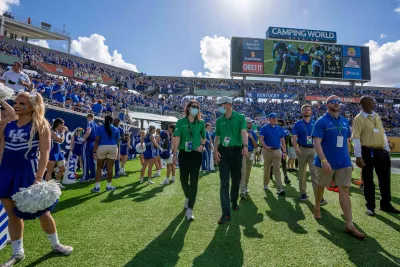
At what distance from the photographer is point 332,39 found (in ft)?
144

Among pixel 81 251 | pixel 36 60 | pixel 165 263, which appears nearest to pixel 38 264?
pixel 81 251

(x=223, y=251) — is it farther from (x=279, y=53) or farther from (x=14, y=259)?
(x=279, y=53)

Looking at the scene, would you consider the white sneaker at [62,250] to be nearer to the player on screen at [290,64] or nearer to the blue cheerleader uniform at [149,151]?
the blue cheerleader uniform at [149,151]

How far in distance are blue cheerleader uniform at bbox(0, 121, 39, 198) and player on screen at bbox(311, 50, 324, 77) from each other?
149 feet

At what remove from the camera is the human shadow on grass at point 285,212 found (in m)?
3.80

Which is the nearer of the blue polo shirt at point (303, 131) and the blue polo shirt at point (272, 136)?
the blue polo shirt at point (303, 131)

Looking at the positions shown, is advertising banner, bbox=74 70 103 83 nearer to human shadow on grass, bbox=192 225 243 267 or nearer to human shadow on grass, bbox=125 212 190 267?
human shadow on grass, bbox=125 212 190 267

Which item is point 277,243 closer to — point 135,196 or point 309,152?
point 309,152

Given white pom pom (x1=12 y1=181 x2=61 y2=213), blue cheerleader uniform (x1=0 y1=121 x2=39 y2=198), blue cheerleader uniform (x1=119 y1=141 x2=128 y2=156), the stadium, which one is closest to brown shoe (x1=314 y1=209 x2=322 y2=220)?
the stadium

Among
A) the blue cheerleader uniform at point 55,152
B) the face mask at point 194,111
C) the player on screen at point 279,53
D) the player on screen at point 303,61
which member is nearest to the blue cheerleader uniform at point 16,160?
the face mask at point 194,111

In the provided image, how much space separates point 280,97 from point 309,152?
3721 cm

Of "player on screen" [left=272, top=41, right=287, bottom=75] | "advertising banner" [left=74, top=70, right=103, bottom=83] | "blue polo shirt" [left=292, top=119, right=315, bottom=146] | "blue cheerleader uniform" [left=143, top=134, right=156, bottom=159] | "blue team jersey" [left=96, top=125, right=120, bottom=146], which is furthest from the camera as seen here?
"player on screen" [left=272, top=41, right=287, bottom=75]

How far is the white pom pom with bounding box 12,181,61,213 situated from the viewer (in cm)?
231

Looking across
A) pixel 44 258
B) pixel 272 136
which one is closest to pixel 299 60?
A: pixel 272 136
